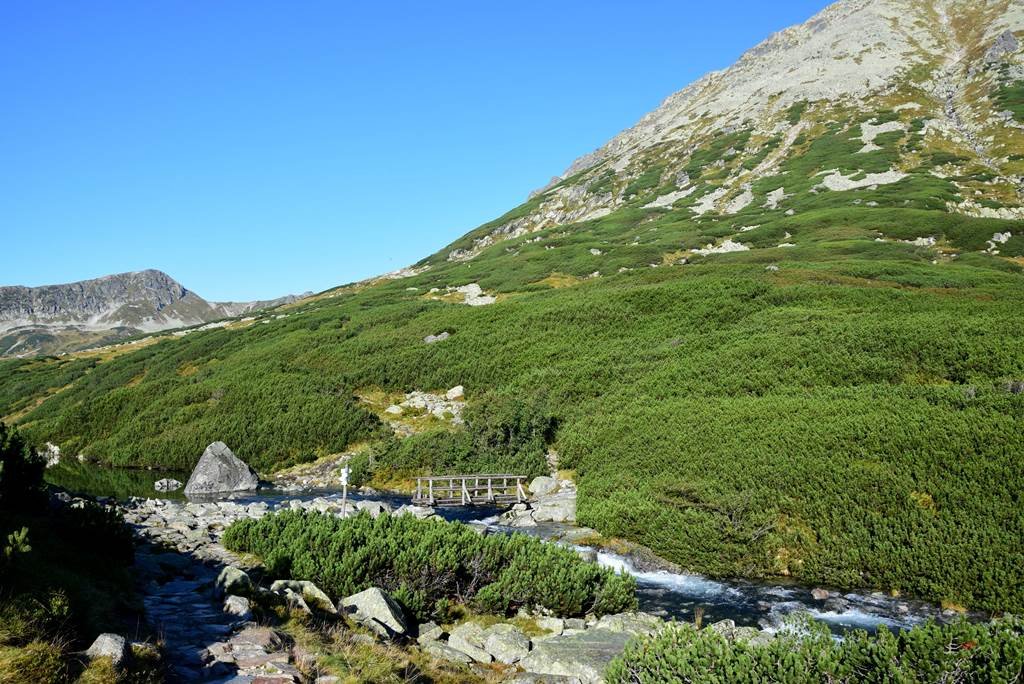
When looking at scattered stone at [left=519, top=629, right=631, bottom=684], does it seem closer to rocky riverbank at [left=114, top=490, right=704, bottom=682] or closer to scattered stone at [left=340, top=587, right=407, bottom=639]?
rocky riverbank at [left=114, top=490, right=704, bottom=682]

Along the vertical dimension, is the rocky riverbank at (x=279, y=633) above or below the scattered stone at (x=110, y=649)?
below

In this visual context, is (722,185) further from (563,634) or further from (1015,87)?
(563,634)

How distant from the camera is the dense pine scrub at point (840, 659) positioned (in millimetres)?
6680

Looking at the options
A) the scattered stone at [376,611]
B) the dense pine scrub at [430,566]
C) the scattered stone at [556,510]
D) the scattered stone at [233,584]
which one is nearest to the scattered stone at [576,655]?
the dense pine scrub at [430,566]

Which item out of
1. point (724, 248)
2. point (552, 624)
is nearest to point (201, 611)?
point (552, 624)

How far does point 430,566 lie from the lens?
1208 cm

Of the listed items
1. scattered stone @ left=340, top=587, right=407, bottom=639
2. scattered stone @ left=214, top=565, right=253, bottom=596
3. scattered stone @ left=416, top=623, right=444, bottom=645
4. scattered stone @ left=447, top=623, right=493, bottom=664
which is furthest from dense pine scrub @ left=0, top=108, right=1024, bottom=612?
scattered stone @ left=214, top=565, right=253, bottom=596

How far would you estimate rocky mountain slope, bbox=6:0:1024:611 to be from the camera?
16016mm

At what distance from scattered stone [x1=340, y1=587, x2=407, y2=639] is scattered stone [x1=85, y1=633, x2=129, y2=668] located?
381 centimetres

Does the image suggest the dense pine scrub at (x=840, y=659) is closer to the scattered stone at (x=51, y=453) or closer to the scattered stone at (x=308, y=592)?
the scattered stone at (x=308, y=592)

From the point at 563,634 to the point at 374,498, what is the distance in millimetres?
15823

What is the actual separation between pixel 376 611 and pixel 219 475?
21012 millimetres

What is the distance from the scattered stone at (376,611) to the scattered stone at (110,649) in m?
3.81

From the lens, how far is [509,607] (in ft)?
40.2
